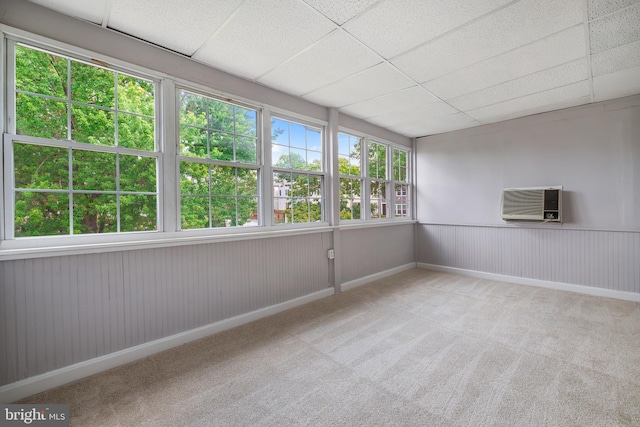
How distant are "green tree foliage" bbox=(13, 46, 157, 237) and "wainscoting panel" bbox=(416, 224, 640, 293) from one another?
4734 millimetres

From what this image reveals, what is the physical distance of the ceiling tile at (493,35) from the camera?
6.16 ft

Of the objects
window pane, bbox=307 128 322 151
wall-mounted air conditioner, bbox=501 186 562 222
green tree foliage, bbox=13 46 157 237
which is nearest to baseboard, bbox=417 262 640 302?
wall-mounted air conditioner, bbox=501 186 562 222

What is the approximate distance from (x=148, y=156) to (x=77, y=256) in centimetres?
93

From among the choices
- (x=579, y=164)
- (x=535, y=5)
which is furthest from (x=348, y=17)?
(x=579, y=164)

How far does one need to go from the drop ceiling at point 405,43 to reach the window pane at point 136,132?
0.65 m

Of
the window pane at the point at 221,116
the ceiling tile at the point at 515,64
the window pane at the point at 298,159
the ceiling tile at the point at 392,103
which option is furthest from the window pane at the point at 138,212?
the ceiling tile at the point at 515,64

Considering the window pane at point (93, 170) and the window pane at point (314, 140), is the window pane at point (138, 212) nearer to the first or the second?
the window pane at point (93, 170)

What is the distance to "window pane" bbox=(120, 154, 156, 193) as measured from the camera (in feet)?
7.39

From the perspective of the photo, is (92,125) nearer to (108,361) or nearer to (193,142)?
(193,142)

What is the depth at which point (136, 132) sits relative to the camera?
2338 mm

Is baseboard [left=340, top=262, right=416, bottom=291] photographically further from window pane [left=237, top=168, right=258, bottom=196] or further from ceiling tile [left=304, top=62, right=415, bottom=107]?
ceiling tile [left=304, top=62, right=415, bottom=107]

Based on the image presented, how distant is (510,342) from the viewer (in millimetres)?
2451

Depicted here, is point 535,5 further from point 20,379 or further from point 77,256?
point 20,379

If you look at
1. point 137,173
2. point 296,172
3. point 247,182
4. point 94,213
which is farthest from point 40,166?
point 296,172
